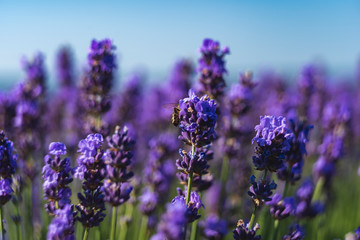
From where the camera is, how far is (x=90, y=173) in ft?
5.62

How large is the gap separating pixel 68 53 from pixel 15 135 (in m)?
3.29

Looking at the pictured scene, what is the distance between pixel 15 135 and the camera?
A: 348 centimetres

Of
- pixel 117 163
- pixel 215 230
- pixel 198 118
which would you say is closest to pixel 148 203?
pixel 215 230

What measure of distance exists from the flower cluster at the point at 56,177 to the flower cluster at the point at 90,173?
0.06m

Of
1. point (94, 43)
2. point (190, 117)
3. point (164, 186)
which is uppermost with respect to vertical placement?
point (94, 43)

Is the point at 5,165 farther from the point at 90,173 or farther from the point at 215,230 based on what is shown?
the point at 215,230

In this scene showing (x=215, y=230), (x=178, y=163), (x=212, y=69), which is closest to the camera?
(x=178, y=163)

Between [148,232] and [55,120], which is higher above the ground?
[55,120]

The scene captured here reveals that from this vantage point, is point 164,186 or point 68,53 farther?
point 68,53

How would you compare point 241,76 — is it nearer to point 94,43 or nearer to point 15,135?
point 94,43

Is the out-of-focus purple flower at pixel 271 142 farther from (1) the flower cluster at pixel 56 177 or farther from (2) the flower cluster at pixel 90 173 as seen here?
(1) the flower cluster at pixel 56 177

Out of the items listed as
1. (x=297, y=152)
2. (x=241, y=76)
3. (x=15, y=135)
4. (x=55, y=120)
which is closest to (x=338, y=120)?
(x=241, y=76)

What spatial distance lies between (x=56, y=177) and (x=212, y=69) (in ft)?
4.81

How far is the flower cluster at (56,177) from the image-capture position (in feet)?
5.55
